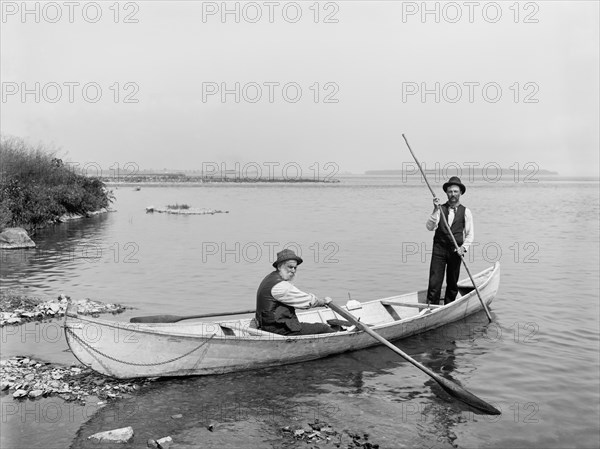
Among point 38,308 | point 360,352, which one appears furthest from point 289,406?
point 38,308

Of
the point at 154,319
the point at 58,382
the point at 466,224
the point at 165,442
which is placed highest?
the point at 466,224

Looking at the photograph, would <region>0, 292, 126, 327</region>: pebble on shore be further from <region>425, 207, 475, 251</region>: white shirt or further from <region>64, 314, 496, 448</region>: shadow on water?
<region>425, 207, 475, 251</region>: white shirt

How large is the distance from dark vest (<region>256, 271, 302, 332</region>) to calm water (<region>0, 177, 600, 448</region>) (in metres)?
0.77

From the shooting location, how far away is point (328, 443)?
7.32 meters

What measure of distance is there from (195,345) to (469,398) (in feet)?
13.5

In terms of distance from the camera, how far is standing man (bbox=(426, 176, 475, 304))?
12.2 m

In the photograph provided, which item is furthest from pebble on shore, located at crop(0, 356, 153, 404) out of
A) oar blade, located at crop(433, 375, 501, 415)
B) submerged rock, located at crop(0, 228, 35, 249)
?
submerged rock, located at crop(0, 228, 35, 249)

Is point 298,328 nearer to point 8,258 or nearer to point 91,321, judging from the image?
point 91,321

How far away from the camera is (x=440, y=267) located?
12.6 meters

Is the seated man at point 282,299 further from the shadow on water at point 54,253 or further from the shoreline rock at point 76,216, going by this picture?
the shoreline rock at point 76,216

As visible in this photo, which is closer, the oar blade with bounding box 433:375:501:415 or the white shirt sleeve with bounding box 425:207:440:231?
the oar blade with bounding box 433:375:501:415

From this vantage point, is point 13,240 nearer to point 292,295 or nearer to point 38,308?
point 38,308

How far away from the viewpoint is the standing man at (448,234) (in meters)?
12.2

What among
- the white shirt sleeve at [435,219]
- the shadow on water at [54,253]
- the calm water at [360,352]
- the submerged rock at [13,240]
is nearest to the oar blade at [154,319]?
the calm water at [360,352]
